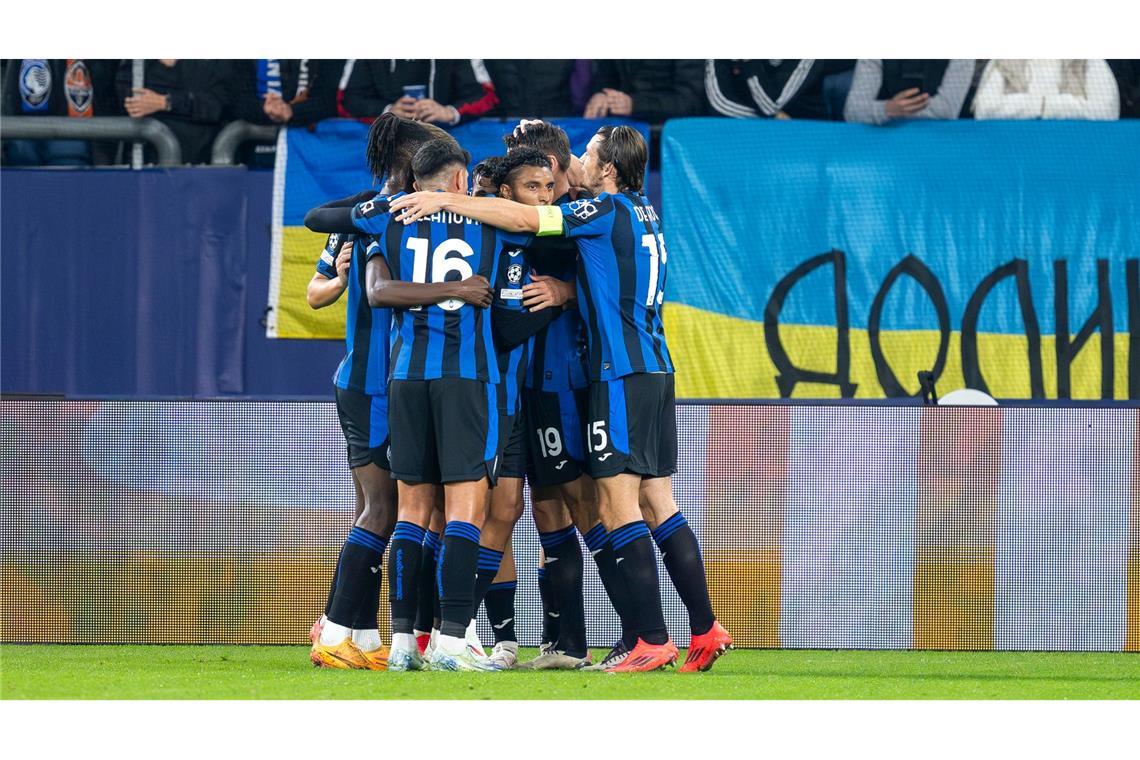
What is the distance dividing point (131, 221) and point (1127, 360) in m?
6.31

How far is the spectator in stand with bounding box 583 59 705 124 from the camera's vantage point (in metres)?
9.17

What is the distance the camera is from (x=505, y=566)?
4832mm

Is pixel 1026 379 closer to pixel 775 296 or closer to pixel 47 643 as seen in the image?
pixel 775 296

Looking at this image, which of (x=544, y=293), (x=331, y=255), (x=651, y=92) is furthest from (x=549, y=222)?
(x=651, y=92)

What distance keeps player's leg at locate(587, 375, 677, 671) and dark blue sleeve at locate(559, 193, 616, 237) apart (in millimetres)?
454

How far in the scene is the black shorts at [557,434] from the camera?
183 inches

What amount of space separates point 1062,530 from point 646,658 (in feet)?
6.40

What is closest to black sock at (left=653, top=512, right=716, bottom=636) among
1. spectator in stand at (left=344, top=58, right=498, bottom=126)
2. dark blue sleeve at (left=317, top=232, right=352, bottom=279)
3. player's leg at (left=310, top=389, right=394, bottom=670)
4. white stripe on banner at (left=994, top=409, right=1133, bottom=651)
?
player's leg at (left=310, top=389, right=394, bottom=670)

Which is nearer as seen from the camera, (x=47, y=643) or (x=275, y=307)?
(x=47, y=643)

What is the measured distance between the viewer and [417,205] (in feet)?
14.4

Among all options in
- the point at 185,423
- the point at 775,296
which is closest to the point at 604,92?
the point at 775,296

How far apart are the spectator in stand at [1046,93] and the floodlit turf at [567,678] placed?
4776mm

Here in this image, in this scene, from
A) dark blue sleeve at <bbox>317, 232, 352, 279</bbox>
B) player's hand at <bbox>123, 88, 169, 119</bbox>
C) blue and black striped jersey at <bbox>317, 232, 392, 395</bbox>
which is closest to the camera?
blue and black striped jersey at <bbox>317, 232, 392, 395</bbox>

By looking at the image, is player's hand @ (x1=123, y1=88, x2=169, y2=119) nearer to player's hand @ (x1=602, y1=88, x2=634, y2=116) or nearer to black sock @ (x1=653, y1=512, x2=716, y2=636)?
player's hand @ (x1=602, y1=88, x2=634, y2=116)
